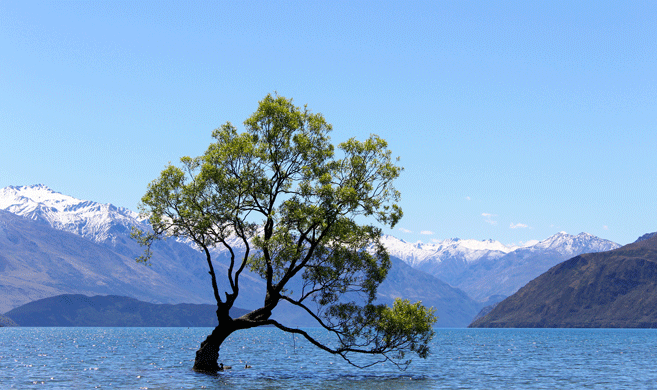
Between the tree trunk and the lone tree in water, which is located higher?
the lone tree in water

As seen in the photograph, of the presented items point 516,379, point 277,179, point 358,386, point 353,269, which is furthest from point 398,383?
point 277,179

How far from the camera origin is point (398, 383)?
184 ft

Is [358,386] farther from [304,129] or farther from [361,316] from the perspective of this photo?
[304,129]

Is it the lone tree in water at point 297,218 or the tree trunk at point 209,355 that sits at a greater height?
the lone tree in water at point 297,218

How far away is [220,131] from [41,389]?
27012 mm

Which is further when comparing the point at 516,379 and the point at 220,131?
the point at 516,379

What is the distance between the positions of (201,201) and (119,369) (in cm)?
2844

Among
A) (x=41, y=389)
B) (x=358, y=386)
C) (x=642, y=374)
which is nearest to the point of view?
(x=41, y=389)

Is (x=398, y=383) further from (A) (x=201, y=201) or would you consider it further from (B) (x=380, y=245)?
(A) (x=201, y=201)

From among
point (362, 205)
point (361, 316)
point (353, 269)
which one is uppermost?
point (362, 205)

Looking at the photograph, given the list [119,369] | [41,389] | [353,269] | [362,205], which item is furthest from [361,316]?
[119,369]

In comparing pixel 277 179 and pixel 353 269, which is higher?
pixel 277 179

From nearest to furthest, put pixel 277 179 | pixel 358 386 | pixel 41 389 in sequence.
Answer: pixel 41 389 < pixel 358 386 < pixel 277 179

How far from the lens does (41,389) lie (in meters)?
50.0
